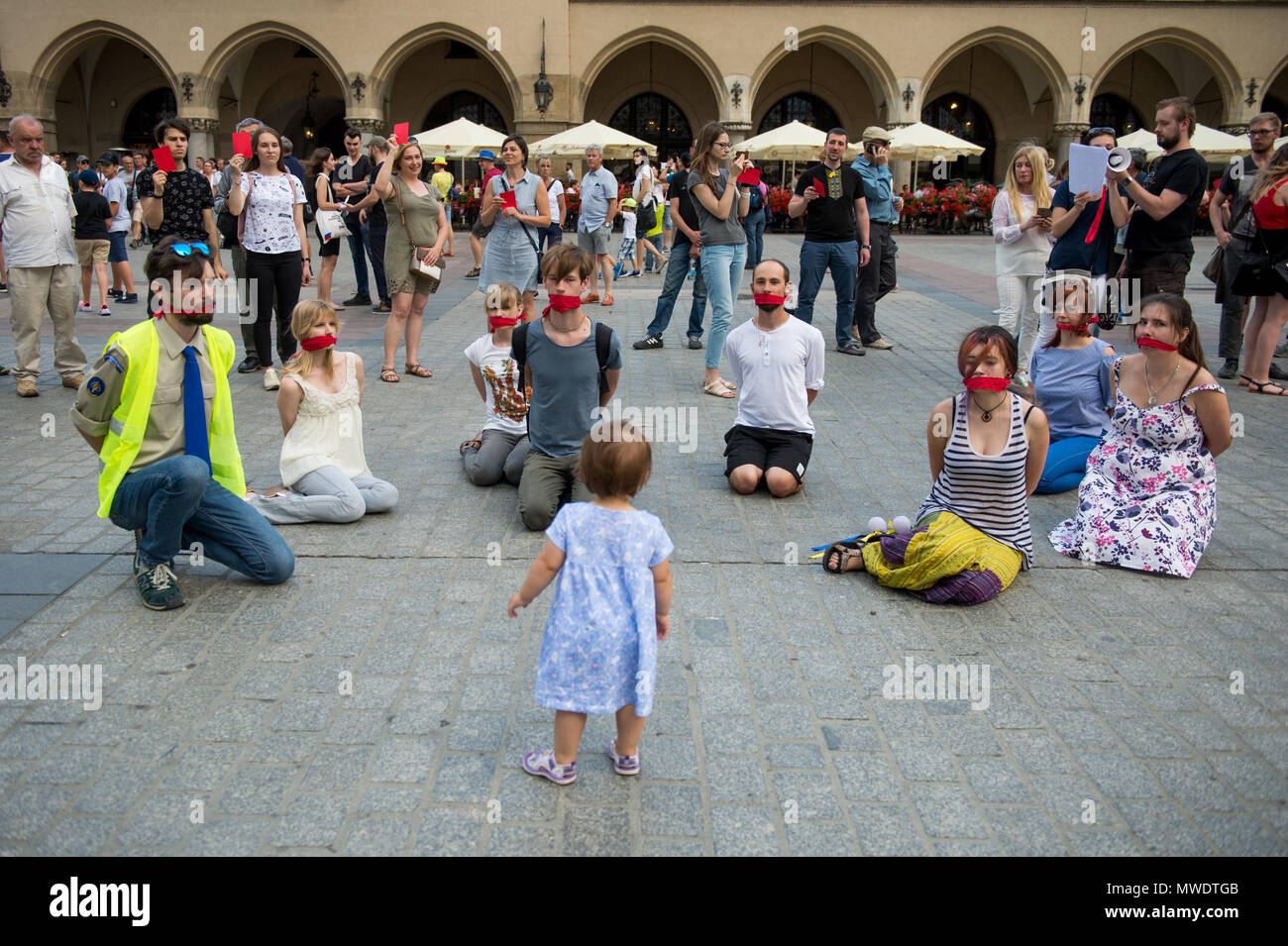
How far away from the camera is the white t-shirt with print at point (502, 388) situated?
5926 millimetres

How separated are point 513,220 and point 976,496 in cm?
550

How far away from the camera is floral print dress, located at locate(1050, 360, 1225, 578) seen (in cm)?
484

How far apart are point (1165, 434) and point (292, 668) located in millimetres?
3967

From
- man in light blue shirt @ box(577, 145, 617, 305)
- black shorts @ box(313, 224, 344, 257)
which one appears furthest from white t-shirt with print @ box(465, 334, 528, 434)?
man in light blue shirt @ box(577, 145, 617, 305)

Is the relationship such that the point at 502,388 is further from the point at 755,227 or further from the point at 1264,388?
the point at 755,227

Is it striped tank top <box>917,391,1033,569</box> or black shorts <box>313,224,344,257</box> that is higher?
black shorts <box>313,224,344,257</box>

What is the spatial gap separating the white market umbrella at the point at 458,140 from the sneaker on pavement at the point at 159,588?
1932cm

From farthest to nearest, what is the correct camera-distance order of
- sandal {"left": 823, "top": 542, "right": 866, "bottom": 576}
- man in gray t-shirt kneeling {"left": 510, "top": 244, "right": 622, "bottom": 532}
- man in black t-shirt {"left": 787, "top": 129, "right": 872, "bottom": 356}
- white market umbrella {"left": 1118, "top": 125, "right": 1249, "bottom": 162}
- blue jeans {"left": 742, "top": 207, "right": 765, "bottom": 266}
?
white market umbrella {"left": 1118, "top": 125, "right": 1249, "bottom": 162}, blue jeans {"left": 742, "top": 207, "right": 765, "bottom": 266}, man in black t-shirt {"left": 787, "top": 129, "right": 872, "bottom": 356}, man in gray t-shirt kneeling {"left": 510, "top": 244, "right": 622, "bottom": 532}, sandal {"left": 823, "top": 542, "right": 866, "bottom": 576}

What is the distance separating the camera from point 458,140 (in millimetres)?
22531

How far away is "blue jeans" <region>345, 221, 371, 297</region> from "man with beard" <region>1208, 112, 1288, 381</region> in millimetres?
8879

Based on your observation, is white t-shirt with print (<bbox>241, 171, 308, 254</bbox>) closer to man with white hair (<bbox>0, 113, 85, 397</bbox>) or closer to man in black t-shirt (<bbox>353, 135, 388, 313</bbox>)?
man with white hair (<bbox>0, 113, 85, 397</bbox>)

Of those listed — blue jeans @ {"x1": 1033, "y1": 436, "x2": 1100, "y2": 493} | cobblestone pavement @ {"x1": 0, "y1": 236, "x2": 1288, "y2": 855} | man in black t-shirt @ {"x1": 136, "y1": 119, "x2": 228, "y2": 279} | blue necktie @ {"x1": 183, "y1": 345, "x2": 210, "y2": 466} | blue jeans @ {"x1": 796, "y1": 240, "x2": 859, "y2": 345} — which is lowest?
cobblestone pavement @ {"x1": 0, "y1": 236, "x2": 1288, "y2": 855}

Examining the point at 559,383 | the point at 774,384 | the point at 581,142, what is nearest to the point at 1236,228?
the point at 774,384

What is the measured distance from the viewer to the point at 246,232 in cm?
817
